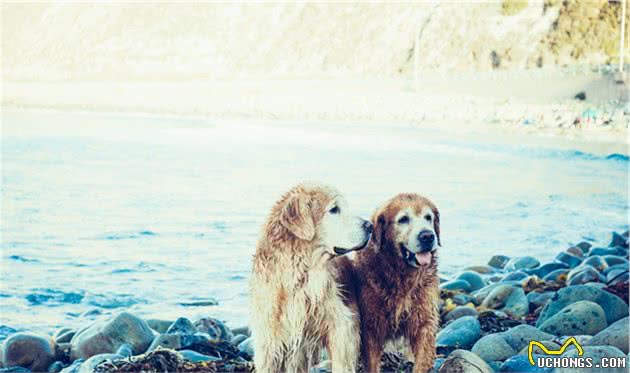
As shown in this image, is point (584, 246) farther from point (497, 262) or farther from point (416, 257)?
point (416, 257)

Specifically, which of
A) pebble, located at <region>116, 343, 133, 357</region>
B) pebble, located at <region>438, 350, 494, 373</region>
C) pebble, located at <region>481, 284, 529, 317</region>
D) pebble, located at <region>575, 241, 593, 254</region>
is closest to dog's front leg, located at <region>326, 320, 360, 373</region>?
pebble, located at <region>438, 350, 494, 373</region>

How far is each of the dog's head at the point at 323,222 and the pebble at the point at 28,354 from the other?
5.18ft

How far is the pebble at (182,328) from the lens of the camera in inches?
133

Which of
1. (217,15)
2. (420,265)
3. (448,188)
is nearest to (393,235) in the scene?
(420,265)

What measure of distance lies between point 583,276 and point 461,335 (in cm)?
140

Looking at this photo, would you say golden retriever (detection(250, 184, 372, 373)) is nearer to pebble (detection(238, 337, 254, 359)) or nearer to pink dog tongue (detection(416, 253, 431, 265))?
pink dog tongue (detection(416, 253, 431, 265))

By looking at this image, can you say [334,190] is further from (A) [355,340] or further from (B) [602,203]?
(B) [602,203]

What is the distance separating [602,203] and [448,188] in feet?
3.61

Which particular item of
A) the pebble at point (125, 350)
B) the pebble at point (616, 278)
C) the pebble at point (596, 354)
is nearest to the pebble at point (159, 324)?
the pebble at point (125, 350)

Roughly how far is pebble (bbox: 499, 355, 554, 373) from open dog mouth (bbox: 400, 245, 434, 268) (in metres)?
0.80

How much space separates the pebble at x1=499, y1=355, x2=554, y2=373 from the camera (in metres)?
2.63

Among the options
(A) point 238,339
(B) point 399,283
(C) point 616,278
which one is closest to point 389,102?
(C) point 616,278

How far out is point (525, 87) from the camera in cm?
611

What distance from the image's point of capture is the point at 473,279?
4.25m
